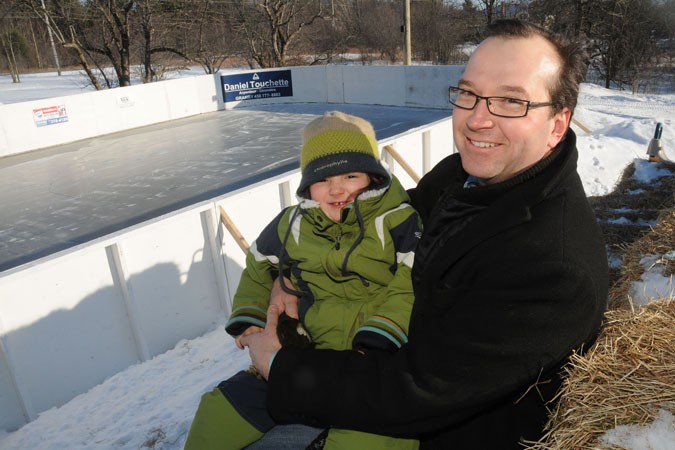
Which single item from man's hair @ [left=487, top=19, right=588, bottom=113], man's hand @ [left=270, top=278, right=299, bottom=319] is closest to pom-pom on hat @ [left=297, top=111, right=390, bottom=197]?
man's hand @ [left=270, top=278, right=299, bottom=319]

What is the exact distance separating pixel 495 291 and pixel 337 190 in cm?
91

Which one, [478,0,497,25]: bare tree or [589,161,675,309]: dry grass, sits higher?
[478,0,497,25]: bare tree

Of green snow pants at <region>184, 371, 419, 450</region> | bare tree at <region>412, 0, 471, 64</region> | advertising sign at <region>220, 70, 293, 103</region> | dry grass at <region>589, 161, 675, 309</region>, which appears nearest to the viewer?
green snow pants at <region>184, 371, 419, 450</region>

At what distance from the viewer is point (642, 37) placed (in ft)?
72.3

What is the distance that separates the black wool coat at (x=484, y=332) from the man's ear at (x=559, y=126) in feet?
0.07

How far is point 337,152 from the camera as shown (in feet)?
6.38

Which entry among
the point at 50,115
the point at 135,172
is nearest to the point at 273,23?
the point at 50,115

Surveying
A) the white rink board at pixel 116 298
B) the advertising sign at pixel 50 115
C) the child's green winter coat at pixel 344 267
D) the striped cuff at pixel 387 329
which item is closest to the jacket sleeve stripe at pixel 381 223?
the child's green winter coat at pixel 344 267

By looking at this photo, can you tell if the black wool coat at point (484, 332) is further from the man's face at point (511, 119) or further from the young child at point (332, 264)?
the young child at point (332, 264)

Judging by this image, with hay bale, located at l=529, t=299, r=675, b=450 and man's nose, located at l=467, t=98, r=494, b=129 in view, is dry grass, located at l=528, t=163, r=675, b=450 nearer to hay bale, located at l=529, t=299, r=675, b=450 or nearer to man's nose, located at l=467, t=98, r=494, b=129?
hay bale, located at l=529, t=299, r=675, b=450

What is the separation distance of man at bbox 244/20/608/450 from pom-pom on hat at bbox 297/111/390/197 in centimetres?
51

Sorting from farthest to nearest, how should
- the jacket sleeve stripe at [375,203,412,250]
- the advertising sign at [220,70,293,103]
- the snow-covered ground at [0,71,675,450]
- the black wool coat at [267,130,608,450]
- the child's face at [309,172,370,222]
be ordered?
the advertising sign at [220,70,293,103] < the snow-covered ground at [0,71,675,450] < the child's face at [309,172,370,222] < the jacket sleeve stripe at [375,203,412,250] < the black wool coat at [267,130,608,450]

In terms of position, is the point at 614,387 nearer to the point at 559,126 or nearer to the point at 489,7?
the point at 559,126

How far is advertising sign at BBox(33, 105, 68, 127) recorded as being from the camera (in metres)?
12.2
